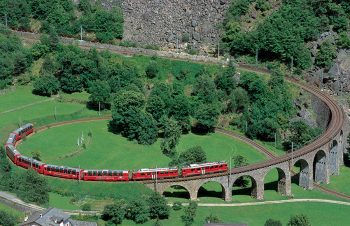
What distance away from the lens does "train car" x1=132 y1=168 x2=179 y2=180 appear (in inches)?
5157

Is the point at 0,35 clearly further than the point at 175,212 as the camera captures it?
Yes

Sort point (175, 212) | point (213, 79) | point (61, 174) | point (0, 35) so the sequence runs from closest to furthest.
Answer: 1. point (175, 212)
2. point (61, 174)
3. point (213, 79)
4. point (0, 35)

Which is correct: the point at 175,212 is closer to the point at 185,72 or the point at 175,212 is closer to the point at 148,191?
the point at 148,191

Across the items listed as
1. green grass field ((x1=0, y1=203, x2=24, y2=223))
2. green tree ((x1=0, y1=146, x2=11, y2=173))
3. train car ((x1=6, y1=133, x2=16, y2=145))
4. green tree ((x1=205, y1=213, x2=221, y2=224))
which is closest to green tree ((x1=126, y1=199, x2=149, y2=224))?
green tree ((x1=205, y1=213, x2=221, y2=224))

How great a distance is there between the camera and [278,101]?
162m

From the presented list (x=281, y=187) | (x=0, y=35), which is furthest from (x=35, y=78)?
(x=281, y=187)

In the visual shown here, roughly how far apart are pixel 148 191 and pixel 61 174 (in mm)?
14066

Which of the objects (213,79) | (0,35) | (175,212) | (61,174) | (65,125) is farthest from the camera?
(0,35)

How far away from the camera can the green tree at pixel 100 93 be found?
16200cm

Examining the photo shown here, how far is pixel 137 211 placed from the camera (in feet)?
396

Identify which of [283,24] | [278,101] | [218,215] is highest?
[283,24]

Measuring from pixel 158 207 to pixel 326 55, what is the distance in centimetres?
6020

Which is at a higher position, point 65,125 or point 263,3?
point 263,3

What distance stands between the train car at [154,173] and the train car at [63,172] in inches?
335
